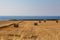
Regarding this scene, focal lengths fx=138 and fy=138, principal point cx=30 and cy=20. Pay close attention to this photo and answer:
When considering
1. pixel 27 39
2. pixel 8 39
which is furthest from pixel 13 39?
pixel 27 39

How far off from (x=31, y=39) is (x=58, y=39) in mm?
1058

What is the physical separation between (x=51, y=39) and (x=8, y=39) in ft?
5.48

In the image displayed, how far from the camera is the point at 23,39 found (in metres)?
5.30

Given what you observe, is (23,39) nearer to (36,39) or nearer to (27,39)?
(27,39)

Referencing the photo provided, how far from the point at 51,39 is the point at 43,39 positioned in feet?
1.02

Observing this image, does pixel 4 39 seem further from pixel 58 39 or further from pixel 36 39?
pixel 58 39

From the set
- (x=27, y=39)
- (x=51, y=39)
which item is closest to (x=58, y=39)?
(x=51, y=39)

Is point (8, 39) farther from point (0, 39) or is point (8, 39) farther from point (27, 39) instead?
point (27, 39)

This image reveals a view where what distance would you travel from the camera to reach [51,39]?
5.36 m

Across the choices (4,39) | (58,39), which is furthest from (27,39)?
(58,39)

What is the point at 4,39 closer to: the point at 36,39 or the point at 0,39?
the point at 0,39

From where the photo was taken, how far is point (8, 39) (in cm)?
533

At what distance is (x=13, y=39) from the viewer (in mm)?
5301

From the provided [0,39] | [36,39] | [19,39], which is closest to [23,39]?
[19,39]
